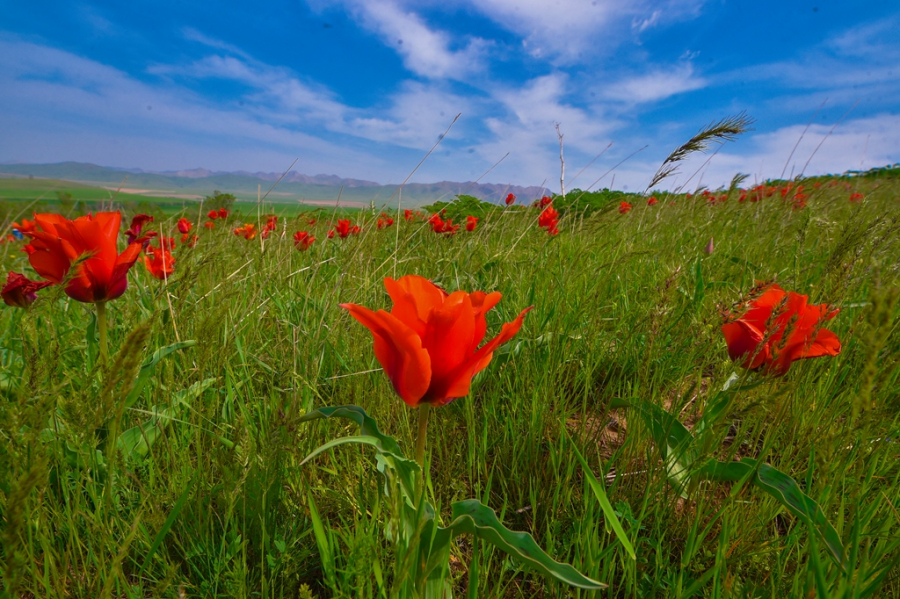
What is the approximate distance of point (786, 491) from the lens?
2.79 feet

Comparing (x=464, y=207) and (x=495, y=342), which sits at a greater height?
(x=464, y=207)

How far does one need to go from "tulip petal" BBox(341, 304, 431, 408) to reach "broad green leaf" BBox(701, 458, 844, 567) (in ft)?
2.05

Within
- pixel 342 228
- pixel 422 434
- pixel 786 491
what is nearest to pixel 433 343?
pixel 422 434

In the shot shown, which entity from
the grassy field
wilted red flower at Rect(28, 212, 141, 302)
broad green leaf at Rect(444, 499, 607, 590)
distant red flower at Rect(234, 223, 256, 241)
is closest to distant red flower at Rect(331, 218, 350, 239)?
distant red flower at Rect(234, 223, 256, 241)

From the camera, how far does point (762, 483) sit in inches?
33.9

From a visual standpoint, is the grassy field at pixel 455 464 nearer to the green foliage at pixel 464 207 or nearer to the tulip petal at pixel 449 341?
the tulip petal at pixel 449 341

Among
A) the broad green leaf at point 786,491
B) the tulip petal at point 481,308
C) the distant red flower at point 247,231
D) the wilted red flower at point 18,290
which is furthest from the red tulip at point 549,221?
the wilted red flower at point 18,290

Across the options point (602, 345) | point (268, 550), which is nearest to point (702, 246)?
point (602, 345)

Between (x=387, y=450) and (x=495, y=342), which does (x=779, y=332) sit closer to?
(x=495, y=342)

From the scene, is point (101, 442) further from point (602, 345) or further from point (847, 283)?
point (847, 283)

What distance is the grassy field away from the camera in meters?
0.80

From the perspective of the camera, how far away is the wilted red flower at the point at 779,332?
988 mm

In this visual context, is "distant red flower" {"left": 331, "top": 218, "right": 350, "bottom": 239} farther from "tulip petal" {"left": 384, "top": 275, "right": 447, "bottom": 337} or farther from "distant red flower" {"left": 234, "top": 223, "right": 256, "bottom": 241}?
"tulip petal" {"left": 384, "top": 275, "right": 447, "bottom": 337}

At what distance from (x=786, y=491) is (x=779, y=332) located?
1.22 feet
